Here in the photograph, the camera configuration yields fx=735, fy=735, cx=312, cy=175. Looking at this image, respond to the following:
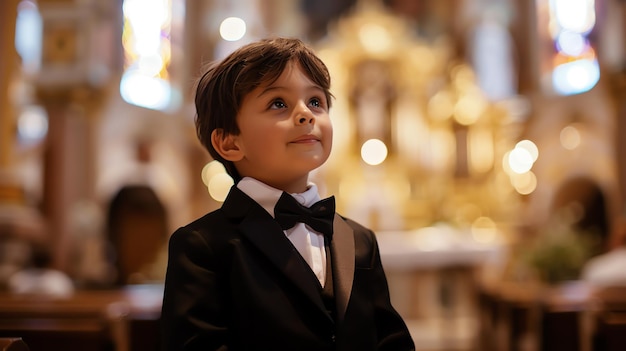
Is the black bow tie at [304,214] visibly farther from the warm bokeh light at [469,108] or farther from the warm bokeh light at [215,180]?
the warm bokeh light at [215,180]

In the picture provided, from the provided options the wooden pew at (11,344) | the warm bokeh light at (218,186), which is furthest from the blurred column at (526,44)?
the wooden pew at (11,344)

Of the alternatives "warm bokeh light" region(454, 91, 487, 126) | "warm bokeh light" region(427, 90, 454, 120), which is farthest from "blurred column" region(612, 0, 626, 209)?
"warm bokeh light" region(427, 90, 454, 120)

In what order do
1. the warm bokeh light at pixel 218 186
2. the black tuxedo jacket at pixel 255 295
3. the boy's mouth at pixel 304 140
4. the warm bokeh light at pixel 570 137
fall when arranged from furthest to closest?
the warm bokeh light at pixel 218 186 → the warm bokeh light at pixel 570 137 → the boy's mouth at pixel 304 140 → the black tuxedo jacket at pixel 255 295

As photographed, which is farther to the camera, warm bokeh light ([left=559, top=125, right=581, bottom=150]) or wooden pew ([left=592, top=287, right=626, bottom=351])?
warm bokeh light ([left=559, top=125, right=581, bottom=150])

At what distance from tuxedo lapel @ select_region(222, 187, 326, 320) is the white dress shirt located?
18mm

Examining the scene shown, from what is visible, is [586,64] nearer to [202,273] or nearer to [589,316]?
[589,316]

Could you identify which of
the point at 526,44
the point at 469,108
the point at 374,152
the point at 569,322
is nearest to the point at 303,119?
the point at 569,322

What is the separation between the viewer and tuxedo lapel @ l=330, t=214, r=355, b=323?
1.41 m

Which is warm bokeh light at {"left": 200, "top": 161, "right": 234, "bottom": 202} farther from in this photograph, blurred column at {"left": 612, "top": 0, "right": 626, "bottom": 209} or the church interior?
blurred column at {"left": 612, "top": 0, "right": 626, "bottom": 209}

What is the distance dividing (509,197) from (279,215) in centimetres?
1143

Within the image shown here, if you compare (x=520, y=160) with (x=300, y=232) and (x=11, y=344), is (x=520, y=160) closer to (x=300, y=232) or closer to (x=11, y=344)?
(x=300, y=232)

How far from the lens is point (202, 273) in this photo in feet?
4.56

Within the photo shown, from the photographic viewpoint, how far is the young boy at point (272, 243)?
1.37 metres

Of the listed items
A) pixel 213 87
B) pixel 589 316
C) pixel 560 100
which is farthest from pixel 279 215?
pixel 560 100
